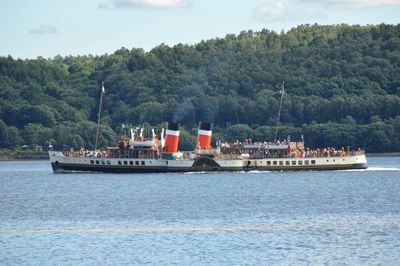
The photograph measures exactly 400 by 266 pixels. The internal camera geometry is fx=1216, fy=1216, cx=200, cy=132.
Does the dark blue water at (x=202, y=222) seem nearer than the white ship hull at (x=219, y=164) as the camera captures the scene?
Yes

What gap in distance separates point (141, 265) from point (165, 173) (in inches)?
2863

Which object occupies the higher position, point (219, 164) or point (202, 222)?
point (219, 164)

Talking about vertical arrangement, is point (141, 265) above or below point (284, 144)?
below

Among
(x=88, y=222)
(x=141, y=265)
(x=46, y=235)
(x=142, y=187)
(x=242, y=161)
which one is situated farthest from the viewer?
(x=242, y=161)

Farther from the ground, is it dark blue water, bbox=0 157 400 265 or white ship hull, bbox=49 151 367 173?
white ship hull, bbox=49 151 367 173

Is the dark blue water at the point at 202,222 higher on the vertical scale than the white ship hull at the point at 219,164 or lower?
lower

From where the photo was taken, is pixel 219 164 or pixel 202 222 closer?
pixel 202 222

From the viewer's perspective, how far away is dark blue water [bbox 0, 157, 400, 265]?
62.4m

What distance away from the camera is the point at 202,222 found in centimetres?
7719

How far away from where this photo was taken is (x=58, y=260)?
201ft

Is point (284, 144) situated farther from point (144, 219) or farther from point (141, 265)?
point (141, 265)

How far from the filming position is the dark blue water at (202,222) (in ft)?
205

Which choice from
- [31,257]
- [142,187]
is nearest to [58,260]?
[31,257]

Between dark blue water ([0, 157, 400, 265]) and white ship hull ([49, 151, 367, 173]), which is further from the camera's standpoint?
white ship hull ([49, 151, 367, 173])
